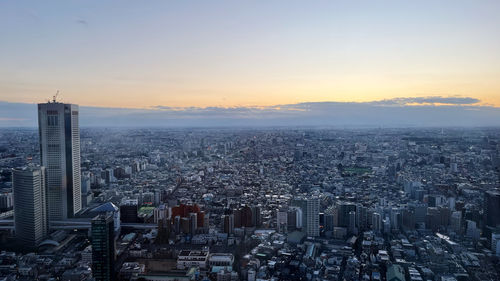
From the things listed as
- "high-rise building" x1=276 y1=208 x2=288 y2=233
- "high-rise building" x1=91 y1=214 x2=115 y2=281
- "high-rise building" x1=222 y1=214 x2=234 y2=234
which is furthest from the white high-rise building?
"high-rise building" x1=91 y1=214 x2=115 y2=281

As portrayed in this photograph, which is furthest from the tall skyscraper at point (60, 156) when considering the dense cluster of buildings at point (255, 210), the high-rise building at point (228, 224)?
the high-rise building at point (228, 224)

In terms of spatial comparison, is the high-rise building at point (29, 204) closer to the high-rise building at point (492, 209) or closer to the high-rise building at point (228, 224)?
the high-rise building at point (228, 224)

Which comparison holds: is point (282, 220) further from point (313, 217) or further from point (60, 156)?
point (60, 156)

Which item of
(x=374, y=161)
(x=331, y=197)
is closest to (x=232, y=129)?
(x=374, y=161)

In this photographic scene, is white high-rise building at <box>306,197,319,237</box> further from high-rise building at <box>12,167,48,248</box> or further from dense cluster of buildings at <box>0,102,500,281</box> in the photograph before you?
high-rise building at <box>12,167,48,248</box>

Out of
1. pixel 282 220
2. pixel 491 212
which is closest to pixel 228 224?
pixel 282 220

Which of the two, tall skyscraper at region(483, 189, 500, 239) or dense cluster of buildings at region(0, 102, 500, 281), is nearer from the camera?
dense cluster of buildings at region(0, 102, 500, 281)
